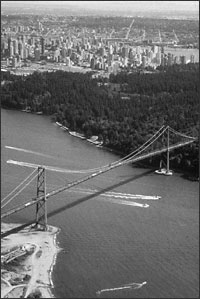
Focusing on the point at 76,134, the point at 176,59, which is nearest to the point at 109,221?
the point at 76,134

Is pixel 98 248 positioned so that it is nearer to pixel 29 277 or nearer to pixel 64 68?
pixel 29 277

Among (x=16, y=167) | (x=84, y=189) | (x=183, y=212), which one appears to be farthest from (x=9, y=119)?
(x=183, y=212)

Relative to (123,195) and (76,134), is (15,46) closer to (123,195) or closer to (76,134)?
(76,134)

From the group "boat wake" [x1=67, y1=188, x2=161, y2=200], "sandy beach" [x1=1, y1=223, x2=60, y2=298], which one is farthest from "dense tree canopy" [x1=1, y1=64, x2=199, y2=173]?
"sandy beach" [x1=1, y1=223, x2=60, y2=298]

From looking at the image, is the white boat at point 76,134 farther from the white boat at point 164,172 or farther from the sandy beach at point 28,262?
the sandy beach at point 28,262

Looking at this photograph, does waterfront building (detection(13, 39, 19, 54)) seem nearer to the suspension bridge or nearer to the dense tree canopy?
the dense tree canopy
